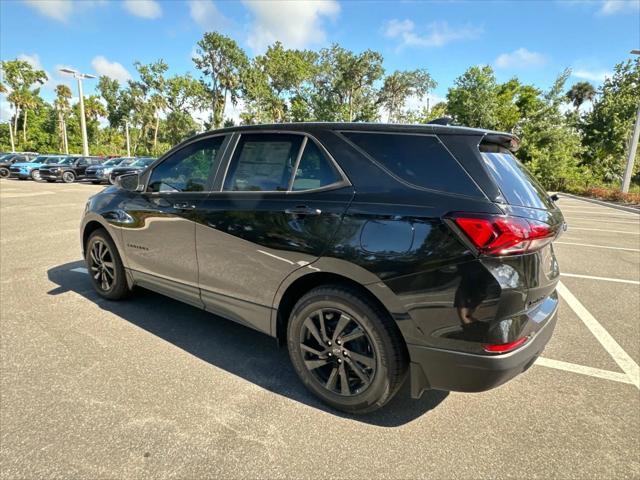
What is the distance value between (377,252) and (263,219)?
885 millimetres

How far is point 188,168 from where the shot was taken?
3289 millimetres

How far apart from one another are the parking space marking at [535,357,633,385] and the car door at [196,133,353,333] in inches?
87.6

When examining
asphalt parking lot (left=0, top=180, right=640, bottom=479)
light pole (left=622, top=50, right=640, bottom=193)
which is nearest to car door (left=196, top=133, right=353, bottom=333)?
asphalt parking lot (left=0, top=180, right=640, bottom=479)

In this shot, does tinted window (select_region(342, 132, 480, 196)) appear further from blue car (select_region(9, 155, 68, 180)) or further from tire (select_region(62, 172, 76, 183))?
blue car (select_region(9, 155, 68, 180))

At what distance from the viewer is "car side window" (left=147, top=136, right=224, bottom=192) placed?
309 centimetres

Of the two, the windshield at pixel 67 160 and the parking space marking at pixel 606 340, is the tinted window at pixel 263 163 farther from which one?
the windshield at pixel 67 160

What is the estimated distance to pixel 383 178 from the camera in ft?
7.09

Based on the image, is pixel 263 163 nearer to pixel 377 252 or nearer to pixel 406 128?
pixel 406 128

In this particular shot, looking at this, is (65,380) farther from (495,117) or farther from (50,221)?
(495,117)

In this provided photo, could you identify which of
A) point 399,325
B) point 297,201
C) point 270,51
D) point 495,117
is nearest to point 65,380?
point 297,201

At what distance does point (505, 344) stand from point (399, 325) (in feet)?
1.77

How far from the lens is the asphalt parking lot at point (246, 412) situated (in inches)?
77.9

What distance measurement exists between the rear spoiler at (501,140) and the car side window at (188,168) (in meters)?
1.99

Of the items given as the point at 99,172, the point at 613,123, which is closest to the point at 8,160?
the point at 99,172
